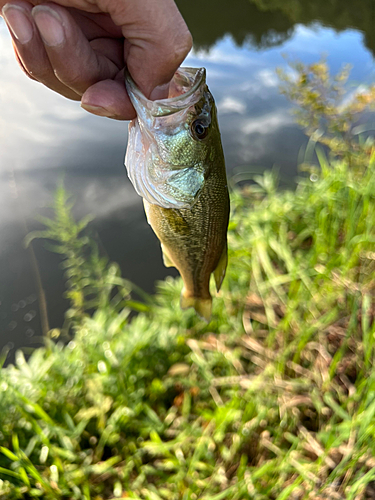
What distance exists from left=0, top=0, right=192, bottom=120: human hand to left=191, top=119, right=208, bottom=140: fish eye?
17 centimetres

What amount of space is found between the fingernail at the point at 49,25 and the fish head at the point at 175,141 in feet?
0.81

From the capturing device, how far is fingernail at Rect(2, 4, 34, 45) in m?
1.21

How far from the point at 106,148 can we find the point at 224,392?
4.71 metres

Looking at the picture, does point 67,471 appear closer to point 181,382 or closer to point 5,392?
point 5,392

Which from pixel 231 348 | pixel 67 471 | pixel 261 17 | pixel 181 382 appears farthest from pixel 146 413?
pixel 261 17

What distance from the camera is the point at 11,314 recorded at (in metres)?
4.10

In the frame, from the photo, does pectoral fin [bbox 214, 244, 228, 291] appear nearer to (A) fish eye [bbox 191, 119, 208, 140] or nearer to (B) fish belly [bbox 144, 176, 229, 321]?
(B) fish belly [bbox 144, 176, 229, 321]

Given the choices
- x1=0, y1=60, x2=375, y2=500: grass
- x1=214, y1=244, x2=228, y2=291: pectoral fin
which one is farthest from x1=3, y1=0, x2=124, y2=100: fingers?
x1=0, y1=60, x2=375, y2=500: grass

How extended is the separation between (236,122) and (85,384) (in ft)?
19.7

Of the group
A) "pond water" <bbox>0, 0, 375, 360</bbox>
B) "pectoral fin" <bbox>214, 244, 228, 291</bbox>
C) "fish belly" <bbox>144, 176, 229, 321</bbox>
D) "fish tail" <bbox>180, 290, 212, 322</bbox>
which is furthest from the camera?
"pond water" <bbox>0, 0, 375, 360</bbox>

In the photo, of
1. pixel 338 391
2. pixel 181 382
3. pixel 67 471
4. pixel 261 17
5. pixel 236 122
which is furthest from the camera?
pixel 261 17

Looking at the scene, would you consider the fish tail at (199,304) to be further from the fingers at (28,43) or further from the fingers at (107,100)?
the fingers at (28,43)

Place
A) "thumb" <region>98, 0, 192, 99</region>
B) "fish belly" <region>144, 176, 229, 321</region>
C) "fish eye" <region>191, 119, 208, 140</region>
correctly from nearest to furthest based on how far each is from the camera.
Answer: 1. "thumb" <region>98, 0, 192, 99</region>
2. "fish eye" <region>191, 119, 208, 140</region>
3. "fish belly" <region>144, 176, 229, 321</region>

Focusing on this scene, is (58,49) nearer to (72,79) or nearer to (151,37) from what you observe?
(72,79)
